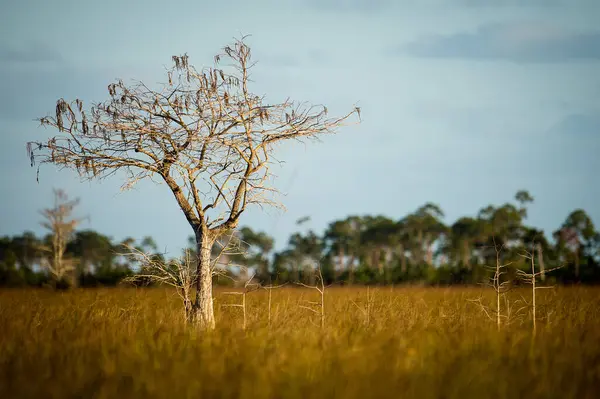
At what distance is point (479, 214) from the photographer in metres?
58.1

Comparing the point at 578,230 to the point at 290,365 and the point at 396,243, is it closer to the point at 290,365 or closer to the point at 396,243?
the point at 396,243

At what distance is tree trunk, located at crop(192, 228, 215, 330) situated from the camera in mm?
A: 11805

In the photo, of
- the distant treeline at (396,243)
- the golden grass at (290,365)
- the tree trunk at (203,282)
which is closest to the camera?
the golden grass at (290,365)

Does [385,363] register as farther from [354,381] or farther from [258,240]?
[258,240]

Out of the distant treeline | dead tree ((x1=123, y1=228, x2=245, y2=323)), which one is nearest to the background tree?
the distant treeline

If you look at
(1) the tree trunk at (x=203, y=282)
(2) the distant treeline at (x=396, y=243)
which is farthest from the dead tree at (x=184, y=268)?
(2) the distant treeline at (x=396, y=243)

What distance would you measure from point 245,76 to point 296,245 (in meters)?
49.8

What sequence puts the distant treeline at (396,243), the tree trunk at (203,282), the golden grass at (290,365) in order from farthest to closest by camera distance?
1. the distant treeline at (396,243)
2. the tree trunk at (203,282)
3. the golden grass at (290,365)

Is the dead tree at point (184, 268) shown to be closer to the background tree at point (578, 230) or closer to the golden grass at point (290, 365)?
the golden grass at point (290, 365)

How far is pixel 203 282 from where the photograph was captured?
11875 millimetres

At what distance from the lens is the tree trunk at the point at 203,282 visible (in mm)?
11805

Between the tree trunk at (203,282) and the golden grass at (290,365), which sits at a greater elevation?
the tree trunk at (203,282)

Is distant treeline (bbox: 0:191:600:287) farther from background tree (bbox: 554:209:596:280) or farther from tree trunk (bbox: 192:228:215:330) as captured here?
tree trunk (bbox: 192:228:215:330)

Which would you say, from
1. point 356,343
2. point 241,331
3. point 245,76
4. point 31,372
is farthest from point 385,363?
point 245,76
